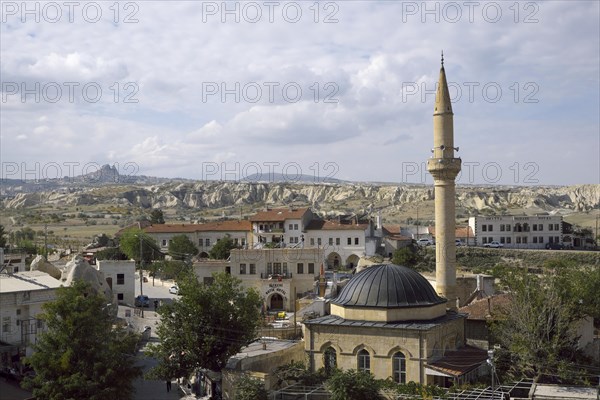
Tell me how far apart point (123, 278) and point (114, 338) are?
2052cm

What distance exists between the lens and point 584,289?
30484 mm

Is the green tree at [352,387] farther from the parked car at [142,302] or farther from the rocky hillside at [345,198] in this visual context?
the rocky hillside at [345,198]

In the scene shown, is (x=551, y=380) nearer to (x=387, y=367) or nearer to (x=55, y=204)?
(x=387, y=367)

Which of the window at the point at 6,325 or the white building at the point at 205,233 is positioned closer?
the window at the point at 6,325

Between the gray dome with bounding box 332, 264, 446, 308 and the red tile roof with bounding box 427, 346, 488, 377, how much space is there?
2081 mm

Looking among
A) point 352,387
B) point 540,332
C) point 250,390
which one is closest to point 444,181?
point 540,332

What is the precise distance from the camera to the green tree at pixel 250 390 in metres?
23.3

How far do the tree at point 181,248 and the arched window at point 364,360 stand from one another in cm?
4160

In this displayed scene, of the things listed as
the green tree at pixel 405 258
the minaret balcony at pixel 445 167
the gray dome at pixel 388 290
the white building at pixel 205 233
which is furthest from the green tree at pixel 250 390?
the white building at pixel 205 233

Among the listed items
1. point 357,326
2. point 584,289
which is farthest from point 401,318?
point 584,289

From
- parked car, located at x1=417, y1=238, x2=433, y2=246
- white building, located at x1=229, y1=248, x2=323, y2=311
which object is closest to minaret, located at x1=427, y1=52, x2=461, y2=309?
white building, located at x1=229, y1=248, x2=323, y2=311

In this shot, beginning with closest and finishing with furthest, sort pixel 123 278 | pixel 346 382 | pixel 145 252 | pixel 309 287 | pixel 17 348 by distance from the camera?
pixel 346 382, pixel 17 348, pixel 123 278, pixel 309 287, pixel 145 252

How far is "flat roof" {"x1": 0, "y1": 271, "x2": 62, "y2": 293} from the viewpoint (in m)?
29.7

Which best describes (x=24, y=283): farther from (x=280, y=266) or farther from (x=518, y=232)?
(x=518, y=232)
